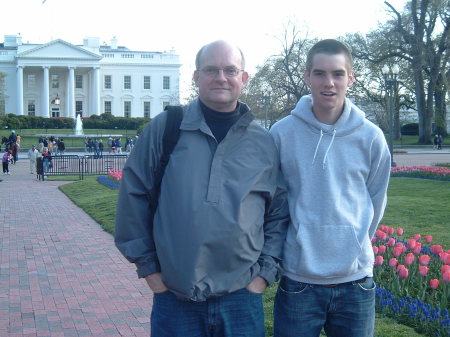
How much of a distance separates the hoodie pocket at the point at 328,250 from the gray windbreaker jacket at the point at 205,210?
0.47 ft

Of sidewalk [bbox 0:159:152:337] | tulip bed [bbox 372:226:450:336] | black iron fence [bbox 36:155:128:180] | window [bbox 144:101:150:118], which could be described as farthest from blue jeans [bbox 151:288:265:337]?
window [bbox 144:101:150:118]

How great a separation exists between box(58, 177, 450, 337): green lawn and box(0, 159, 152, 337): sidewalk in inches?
42.2

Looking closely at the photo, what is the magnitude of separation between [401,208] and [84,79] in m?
74.7

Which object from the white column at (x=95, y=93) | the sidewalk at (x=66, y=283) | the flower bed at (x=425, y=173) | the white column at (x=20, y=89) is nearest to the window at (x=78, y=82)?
the white column at (x=95, y=93)

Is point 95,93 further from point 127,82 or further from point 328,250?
point 328,250

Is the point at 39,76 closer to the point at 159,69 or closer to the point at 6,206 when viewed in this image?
the point at 159,69

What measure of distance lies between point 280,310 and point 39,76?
82264 millimetres

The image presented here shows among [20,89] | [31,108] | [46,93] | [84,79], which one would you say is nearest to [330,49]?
[46,93]

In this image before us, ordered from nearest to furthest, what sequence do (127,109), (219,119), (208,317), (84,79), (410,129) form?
1. (208,317)
2. (219,119)
3. (410,129)
4. (84,79)
5. (127,109)

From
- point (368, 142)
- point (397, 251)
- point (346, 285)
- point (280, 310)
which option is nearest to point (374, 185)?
point (368, 142)

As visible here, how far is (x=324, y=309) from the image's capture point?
9.16ft

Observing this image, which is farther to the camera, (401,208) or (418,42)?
(418,42)

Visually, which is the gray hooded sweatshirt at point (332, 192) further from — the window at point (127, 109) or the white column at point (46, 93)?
the window at point (127, 109)

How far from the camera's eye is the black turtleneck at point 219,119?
281cm
